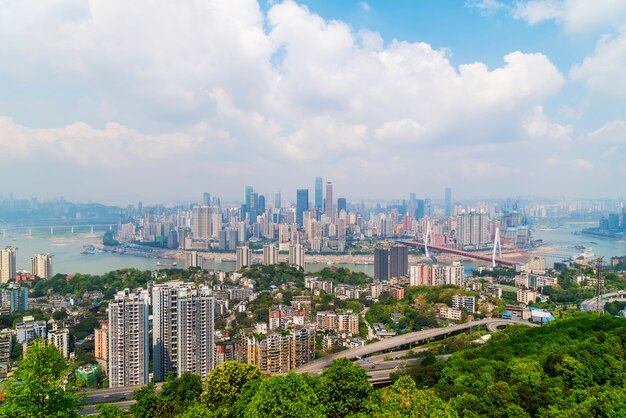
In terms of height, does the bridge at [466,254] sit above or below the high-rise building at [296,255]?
below

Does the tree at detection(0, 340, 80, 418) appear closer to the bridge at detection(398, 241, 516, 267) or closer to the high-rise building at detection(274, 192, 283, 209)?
the bridge at detection(398, 241, 516, 267)

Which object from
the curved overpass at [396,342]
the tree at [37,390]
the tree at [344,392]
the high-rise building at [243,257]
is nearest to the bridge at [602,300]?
the curved overpass at [396,342]

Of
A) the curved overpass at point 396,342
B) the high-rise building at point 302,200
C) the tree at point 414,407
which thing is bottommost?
the curved overpass at point 396,342

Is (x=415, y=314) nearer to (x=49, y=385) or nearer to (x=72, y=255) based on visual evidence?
(x=49, y=385)

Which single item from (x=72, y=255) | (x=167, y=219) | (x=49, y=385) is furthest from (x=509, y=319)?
(x=167, y=219)

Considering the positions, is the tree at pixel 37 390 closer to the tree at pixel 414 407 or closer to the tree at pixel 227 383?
the tree at pixel 227 383

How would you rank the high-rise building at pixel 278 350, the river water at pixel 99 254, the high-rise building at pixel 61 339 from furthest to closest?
the river water at pixel 99 254 < the high-rise building at pixel 61 339 < the high-rise building at pixel 278 350
